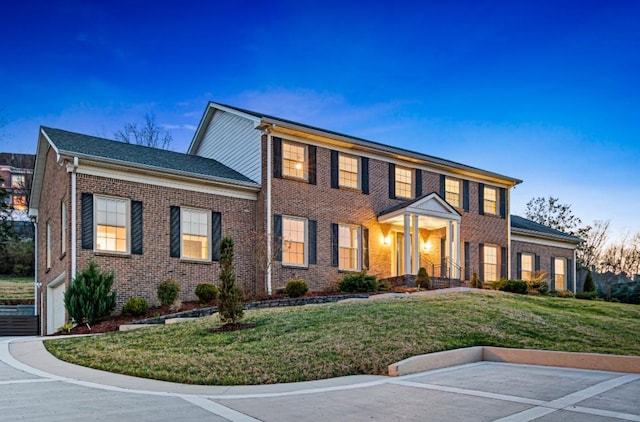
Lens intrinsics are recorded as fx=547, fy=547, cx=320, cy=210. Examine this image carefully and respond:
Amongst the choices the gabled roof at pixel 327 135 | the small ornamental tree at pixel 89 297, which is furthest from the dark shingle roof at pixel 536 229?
the small ornamental tree at pixel 89 297

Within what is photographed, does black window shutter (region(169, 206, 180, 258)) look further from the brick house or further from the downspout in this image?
the downspout

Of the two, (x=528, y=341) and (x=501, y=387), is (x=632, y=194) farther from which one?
(x=501, y=387)

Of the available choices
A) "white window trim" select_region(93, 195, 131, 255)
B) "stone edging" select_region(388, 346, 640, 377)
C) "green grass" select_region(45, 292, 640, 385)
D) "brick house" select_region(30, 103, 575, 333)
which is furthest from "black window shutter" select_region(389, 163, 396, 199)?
"stone edging" select_region(388, 346, 640, 377)

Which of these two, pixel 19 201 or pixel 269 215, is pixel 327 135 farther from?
pixel 19 201

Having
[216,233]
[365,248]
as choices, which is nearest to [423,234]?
[365,248]

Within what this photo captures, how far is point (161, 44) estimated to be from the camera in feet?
64.2

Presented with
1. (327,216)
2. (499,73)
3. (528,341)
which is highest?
(499,73)

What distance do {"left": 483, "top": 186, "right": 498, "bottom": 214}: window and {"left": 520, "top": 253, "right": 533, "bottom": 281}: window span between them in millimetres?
3015

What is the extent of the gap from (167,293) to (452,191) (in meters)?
13.1

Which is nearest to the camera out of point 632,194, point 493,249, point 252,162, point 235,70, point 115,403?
point 115,403

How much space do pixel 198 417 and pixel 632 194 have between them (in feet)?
93.4

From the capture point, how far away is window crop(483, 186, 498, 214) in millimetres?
24672

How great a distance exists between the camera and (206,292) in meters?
16.2

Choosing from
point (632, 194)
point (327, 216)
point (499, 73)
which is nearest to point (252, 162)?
point (327, 216)
